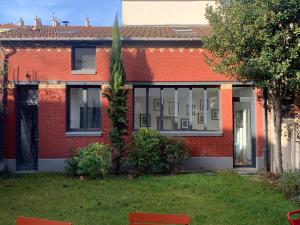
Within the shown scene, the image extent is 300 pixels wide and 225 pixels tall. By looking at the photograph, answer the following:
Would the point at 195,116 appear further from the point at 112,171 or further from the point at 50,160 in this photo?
the point at 50,160

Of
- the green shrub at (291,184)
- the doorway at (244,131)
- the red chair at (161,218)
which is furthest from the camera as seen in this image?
the doorway at (244,131)

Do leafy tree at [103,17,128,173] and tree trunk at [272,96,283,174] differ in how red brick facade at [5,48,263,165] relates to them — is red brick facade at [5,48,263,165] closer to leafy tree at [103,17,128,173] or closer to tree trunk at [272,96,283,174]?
leafy tree at [103,17,128,173]

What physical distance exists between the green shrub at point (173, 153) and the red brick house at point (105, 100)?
3.59 feet

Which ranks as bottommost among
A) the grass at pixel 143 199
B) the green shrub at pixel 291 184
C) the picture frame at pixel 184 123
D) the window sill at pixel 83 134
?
the grass at pixel 143 199

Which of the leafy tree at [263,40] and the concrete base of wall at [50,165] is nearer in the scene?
the leafy tree at [263,40]

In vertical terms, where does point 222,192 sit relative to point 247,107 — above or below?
below

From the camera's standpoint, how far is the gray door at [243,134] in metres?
16.5

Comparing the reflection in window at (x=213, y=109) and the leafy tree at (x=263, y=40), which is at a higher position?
the leafy tree at (x=263, y=40)

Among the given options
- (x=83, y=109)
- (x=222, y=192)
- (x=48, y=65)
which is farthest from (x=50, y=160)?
(x=222, y=192)

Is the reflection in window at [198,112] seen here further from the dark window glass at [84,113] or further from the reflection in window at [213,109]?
the dark window glass at [84,113]

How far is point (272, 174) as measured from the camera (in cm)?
1391

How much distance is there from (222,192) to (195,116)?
18.6 ft

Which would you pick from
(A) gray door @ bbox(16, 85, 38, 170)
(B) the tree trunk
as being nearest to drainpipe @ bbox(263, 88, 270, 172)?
(B) the tree trunk

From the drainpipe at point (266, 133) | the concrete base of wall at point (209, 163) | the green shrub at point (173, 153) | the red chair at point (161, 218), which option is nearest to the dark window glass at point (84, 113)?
the green shrub at point (173, 153)
